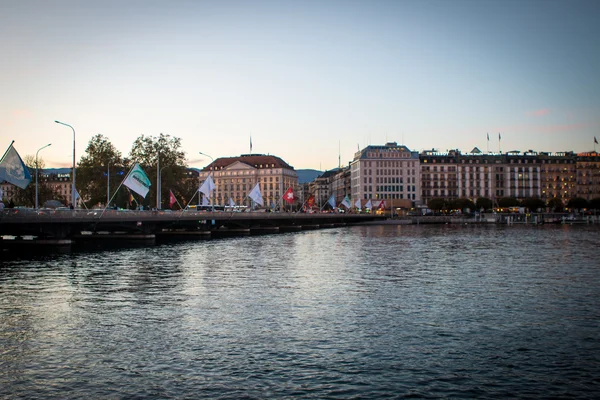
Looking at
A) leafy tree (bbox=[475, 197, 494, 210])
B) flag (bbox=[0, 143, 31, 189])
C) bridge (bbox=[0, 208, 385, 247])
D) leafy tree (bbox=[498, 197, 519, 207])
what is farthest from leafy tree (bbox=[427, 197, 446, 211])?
flag (bbox=[0, 143, 31, 189])

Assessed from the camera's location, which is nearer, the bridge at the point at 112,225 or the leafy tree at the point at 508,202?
the bridge at the point at 112,225

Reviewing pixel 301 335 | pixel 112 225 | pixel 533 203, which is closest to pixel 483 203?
pixel 533 203

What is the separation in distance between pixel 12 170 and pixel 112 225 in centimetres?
1695

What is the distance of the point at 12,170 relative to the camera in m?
48.9

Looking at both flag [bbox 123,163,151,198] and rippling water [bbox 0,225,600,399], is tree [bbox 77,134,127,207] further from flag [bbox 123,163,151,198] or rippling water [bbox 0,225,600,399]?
rippling water [bbox 0,225,600,399]

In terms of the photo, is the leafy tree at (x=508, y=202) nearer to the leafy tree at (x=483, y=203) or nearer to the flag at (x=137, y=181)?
the leafy tree at (x=483, y=203)

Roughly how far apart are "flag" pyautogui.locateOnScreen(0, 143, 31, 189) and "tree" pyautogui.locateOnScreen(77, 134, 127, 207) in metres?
65.1

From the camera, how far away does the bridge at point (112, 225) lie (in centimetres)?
5053

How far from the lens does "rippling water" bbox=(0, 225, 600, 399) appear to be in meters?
13.9

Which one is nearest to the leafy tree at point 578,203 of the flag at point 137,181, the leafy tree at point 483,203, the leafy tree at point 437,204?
the leafy tree at point 483,203

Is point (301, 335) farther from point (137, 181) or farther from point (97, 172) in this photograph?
point (97, 172)

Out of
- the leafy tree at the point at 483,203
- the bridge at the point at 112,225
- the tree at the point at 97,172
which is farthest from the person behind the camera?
the leafy tree at the point at 483,203

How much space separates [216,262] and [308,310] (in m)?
23.7

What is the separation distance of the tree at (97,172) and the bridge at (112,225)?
21.8 meters
